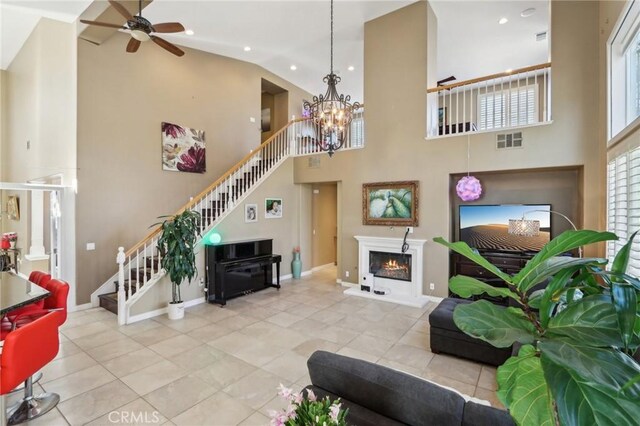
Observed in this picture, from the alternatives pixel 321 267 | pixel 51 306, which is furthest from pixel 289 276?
pixel 51 306

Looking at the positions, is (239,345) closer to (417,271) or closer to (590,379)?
(417,271)

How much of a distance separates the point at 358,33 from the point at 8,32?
25.3 feet

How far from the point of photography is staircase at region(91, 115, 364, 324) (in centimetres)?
493

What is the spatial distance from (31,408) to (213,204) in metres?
4.29

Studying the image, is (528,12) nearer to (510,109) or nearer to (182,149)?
(510,109)

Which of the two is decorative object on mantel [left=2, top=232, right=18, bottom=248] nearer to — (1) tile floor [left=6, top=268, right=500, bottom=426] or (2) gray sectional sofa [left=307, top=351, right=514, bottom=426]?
(1) tile floor [left=6, top=268, right=500, bottom=426]

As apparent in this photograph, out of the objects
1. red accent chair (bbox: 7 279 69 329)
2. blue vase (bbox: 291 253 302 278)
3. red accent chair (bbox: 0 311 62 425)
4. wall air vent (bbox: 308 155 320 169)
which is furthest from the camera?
blue vase (bbox: 291 253 302 278)

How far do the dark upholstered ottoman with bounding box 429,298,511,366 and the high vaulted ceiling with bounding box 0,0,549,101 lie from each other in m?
6.00

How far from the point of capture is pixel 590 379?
0.61 m

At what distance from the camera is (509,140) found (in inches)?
200

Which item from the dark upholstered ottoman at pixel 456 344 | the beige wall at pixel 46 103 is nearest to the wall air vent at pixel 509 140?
the dark upholstered ottoman at pixel 456 344

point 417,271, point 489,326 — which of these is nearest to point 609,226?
point 417,271

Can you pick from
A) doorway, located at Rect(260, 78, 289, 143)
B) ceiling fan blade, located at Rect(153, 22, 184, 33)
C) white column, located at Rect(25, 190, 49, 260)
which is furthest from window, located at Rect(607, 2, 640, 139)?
white column, located at Rect(25, 190, 49, 260)

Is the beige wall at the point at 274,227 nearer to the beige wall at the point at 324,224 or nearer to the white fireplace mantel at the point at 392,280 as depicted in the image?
the beige wall at the point at 324,224
